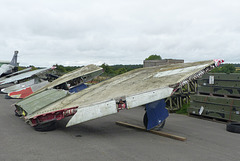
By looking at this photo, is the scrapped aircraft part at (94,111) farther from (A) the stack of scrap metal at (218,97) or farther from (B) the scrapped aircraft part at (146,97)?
(A) the stack of scrap metal at (218,97)

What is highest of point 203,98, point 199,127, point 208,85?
point 208,85

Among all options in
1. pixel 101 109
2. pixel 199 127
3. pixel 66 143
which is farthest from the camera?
pixel 199 127

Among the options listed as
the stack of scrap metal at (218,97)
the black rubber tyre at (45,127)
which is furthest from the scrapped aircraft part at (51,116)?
the stack of scrap metal at (218,97)

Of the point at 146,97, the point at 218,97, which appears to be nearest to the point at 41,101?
the point at 146,97

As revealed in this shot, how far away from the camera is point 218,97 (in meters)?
10.7

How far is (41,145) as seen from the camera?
6207mm

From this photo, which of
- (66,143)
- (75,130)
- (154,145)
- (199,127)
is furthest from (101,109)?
(199,127)

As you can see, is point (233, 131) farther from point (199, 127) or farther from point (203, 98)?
point (203, 98)

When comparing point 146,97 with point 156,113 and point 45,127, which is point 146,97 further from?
point 45,127

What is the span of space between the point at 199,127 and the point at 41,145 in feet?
22.9

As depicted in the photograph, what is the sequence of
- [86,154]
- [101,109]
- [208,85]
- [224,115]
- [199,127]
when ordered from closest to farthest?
[86,154]
[101,109]
[199,127]
[224,115]
[208,85]

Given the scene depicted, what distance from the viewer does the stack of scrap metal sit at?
10.0 m

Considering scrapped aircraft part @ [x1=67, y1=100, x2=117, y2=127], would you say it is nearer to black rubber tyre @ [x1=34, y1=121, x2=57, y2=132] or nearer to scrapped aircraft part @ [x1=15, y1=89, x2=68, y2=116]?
black rubber tyre @ [x1=34, y1=121, x2=57, y2=132]

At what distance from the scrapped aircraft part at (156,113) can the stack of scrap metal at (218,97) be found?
14.0 feet
